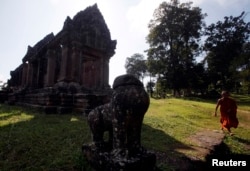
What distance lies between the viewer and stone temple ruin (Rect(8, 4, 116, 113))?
11.4m

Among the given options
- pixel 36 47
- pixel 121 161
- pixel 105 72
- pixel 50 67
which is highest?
pixel 36 47

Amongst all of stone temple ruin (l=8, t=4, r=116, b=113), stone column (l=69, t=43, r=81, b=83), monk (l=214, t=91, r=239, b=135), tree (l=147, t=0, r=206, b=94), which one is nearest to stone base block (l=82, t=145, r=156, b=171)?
monk (l=214, t=91, r=239, b=135)

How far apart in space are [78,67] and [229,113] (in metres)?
8.52

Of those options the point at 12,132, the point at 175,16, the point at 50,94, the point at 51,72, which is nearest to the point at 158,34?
the point at 175,16

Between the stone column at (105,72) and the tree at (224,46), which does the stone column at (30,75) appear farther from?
the tree at (224,46)

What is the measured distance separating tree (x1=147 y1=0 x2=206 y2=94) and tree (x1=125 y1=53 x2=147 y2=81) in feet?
79.9

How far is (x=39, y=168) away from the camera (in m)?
3.80

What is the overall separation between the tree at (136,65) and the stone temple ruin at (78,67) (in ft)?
145

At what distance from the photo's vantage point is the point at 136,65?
6212 centimetres

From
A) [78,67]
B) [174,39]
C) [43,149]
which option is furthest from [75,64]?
[174,39]

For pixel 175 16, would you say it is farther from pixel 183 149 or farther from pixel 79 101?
pixel 183 149

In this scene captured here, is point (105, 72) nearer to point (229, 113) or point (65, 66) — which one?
point (65, 66)

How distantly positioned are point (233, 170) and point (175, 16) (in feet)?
110

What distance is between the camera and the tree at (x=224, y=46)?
1353 inches
